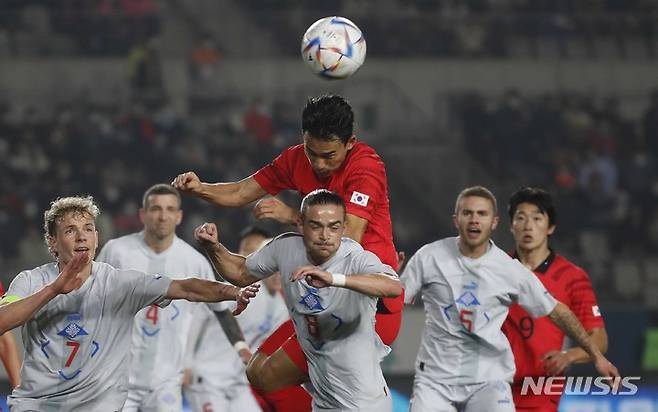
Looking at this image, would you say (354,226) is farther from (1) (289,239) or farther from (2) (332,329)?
(2) (332,329)

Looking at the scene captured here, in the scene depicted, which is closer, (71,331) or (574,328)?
(71,331)

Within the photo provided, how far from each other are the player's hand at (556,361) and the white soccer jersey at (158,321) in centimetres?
238

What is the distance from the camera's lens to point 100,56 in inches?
684

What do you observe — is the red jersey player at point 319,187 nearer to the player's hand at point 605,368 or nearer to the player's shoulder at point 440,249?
the player's shoulder at point 440,249

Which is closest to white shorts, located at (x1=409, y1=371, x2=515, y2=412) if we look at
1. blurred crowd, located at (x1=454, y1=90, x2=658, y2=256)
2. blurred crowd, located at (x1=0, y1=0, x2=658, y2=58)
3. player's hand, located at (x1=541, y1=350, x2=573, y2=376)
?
player's hand, located at (x1=541, y1=350, x2=573, y2=376)

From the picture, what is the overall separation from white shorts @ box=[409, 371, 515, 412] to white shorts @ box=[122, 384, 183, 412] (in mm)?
1982

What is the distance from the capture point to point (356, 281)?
219 inches

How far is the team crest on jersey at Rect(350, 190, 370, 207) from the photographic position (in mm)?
6191

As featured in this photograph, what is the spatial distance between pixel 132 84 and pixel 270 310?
8.20 m

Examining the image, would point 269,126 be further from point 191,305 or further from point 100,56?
point 191,305

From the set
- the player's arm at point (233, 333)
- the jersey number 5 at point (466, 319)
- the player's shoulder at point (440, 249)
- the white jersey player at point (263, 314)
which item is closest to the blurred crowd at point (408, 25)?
the white jersey player at point (263, 314)

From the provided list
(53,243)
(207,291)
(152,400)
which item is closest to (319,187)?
(207,291)

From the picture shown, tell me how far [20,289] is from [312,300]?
1529 mm

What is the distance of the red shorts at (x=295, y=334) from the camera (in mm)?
6367
